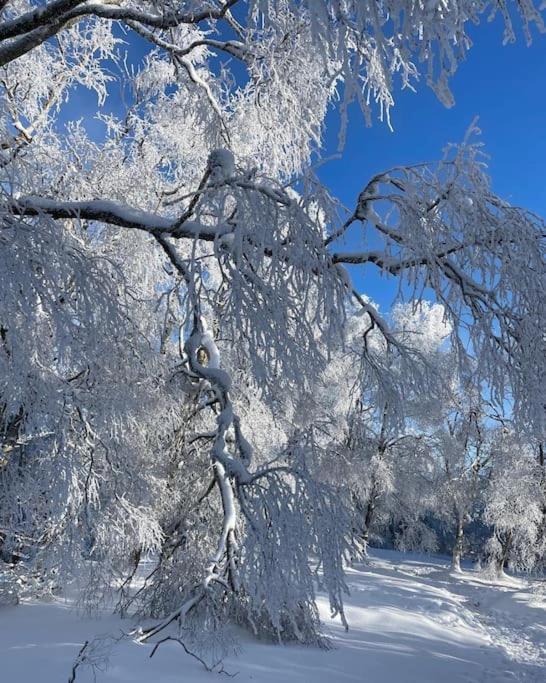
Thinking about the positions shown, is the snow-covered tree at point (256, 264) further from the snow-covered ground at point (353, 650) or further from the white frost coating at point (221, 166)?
the snow-covered ground at point (353, 650)

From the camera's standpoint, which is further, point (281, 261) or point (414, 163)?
point (414, 163)

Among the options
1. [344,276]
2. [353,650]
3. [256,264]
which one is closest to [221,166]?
[256,264]

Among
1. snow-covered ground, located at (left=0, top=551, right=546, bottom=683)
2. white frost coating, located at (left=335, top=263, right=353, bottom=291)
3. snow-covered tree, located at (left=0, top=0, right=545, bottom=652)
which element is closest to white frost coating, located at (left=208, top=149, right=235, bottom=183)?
snow-covered tree, located at (left=0, top=0, right=545, bottom=652)

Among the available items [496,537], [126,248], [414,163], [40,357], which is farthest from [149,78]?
[496,537]

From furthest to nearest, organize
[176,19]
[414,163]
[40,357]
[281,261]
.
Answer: [40,357] < [176,19] < [414,163] < [281,261]

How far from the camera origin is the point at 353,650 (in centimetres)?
743

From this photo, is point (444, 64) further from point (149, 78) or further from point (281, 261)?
point (149, 78)

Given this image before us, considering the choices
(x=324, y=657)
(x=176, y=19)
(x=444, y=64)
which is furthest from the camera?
(x=324, y=657)

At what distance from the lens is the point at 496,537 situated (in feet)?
62.7

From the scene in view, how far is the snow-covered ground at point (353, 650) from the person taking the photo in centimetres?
567

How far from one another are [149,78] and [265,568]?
7.02 meters

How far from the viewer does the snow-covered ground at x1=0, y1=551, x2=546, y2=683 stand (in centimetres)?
567

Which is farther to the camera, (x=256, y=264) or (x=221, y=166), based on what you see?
(x=221, y=166)

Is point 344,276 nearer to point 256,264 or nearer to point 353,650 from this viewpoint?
point 256,264
